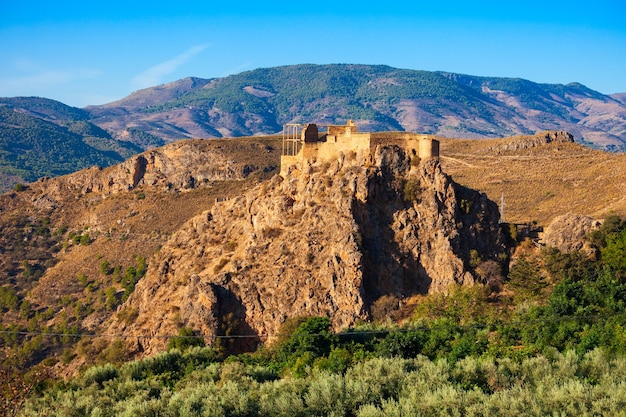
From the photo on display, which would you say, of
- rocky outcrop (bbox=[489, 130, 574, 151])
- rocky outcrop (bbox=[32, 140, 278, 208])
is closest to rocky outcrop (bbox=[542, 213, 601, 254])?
rocky outcrop (bbox=[489, 130, 574, 151])

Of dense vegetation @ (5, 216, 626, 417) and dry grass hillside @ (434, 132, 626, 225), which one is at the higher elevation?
dry grass hillside @ (434, 132, 626, 225)

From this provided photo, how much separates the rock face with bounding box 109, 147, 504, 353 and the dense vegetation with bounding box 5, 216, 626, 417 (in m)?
1.34

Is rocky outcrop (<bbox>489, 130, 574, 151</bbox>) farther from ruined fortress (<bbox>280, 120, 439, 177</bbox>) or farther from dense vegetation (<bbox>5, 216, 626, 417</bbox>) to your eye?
ruined fortress (<bbox>280, 120, 439, 177</bbox>)

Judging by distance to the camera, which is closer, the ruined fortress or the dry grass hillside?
the ruined fortress

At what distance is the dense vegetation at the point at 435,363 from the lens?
92.9 ft

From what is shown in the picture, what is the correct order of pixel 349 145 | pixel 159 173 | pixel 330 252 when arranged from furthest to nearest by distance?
pixel 159 173 → pixel 349 145 → pixel 330 252

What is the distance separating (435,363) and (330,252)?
9781 mm

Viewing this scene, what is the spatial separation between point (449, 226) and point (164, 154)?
68.3 metres

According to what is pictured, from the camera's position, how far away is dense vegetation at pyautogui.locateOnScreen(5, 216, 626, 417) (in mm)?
28312

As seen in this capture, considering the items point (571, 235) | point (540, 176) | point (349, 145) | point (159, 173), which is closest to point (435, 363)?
point (349, 145)

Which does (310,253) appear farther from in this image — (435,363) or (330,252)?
(435,363)

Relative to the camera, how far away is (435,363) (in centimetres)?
3531

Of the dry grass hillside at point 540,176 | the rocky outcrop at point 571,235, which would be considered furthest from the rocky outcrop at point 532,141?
the rocky outcrop at point 571,235

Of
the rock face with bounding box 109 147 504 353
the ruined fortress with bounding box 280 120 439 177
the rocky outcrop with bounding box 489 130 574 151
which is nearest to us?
the rock face with bounding box 109 147 504 353
